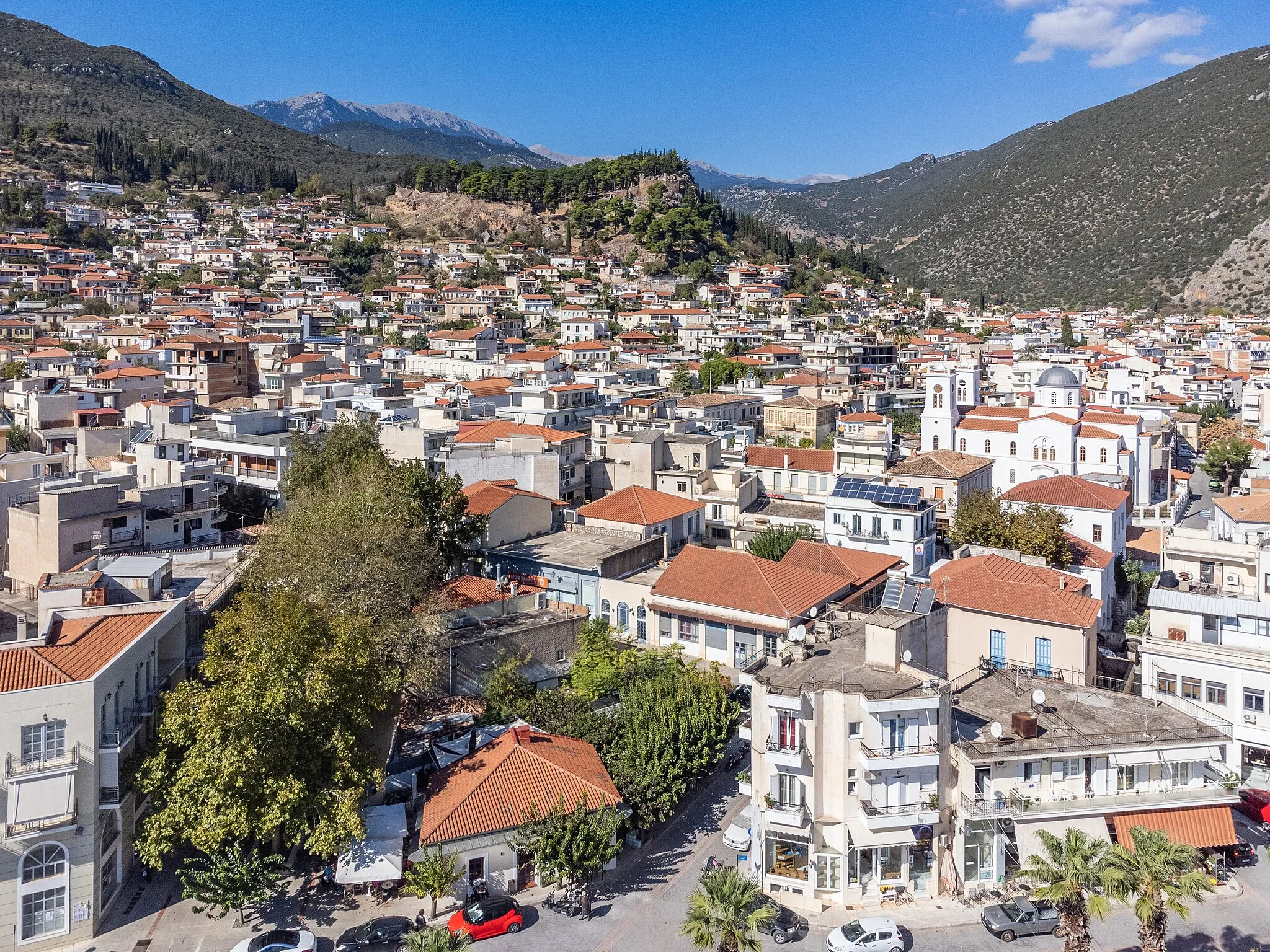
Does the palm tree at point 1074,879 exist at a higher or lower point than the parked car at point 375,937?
higher

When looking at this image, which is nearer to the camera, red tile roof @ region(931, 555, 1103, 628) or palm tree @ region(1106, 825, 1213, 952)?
palm tree @ region(1106, 825, 1213, 952)

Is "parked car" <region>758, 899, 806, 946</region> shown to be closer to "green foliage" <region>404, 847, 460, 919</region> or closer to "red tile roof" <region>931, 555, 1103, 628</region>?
"green foliage" <region>404, 847, 460, 919</region>

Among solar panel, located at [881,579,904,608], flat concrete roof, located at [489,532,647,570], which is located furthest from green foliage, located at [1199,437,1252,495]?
flat concrete roof, located at [489,532,647,570]

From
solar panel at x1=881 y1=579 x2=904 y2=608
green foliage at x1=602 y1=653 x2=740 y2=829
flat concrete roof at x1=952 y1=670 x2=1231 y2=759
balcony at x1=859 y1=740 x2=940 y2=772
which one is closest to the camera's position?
balcony at x1=859 y1=740 x2=940 y2=772

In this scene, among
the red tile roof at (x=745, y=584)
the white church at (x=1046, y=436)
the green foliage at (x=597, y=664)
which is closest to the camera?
the green foliage at (x=597, y=664)

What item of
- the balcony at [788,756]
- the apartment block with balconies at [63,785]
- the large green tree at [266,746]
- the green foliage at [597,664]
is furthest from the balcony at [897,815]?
the apartment block with balconies at [63,785]

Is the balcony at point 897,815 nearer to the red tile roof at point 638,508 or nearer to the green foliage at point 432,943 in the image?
the green foliage at point 432,943
